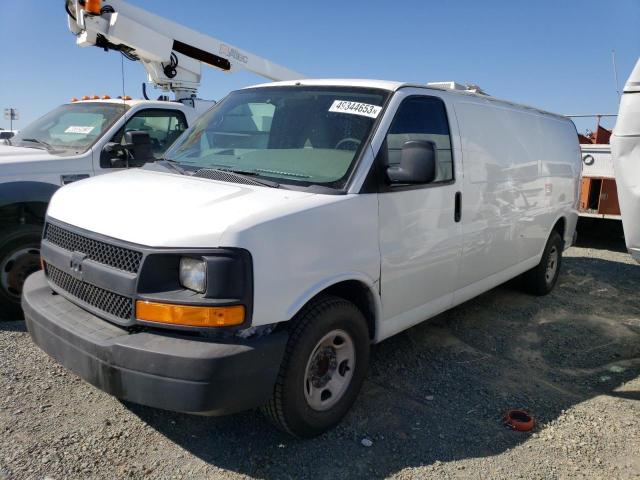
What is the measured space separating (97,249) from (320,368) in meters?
1.44

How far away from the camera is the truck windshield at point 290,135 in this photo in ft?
10.8

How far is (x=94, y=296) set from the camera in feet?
9.48

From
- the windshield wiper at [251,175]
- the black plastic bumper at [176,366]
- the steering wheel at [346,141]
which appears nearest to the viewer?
the black plastic bumper at [176,366]

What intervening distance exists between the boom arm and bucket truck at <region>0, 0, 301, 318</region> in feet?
0.04

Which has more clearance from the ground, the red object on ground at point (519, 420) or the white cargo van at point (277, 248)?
the white cargo van at point (277, 248)

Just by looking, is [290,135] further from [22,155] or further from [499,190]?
[22,155]

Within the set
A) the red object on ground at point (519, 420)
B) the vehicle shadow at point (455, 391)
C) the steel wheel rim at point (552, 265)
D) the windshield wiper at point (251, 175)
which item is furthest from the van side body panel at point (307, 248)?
the steel wheel rim at point (552, 265)

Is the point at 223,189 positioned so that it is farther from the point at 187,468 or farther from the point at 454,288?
the point at 454,288

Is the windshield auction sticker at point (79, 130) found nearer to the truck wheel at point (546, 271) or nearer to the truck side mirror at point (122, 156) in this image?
the truck side mirror at point (122, 156)

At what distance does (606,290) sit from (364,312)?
4.81 metres

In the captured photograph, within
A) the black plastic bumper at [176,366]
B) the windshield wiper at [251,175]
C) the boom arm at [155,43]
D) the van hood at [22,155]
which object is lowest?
the black plastic bumper at [176,366]

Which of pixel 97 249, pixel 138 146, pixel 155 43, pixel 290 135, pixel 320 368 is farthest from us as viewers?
pixel 155 43

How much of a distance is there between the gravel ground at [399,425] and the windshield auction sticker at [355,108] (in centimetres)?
191

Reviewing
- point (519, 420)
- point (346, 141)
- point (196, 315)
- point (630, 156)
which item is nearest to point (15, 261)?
point (196, 315)
